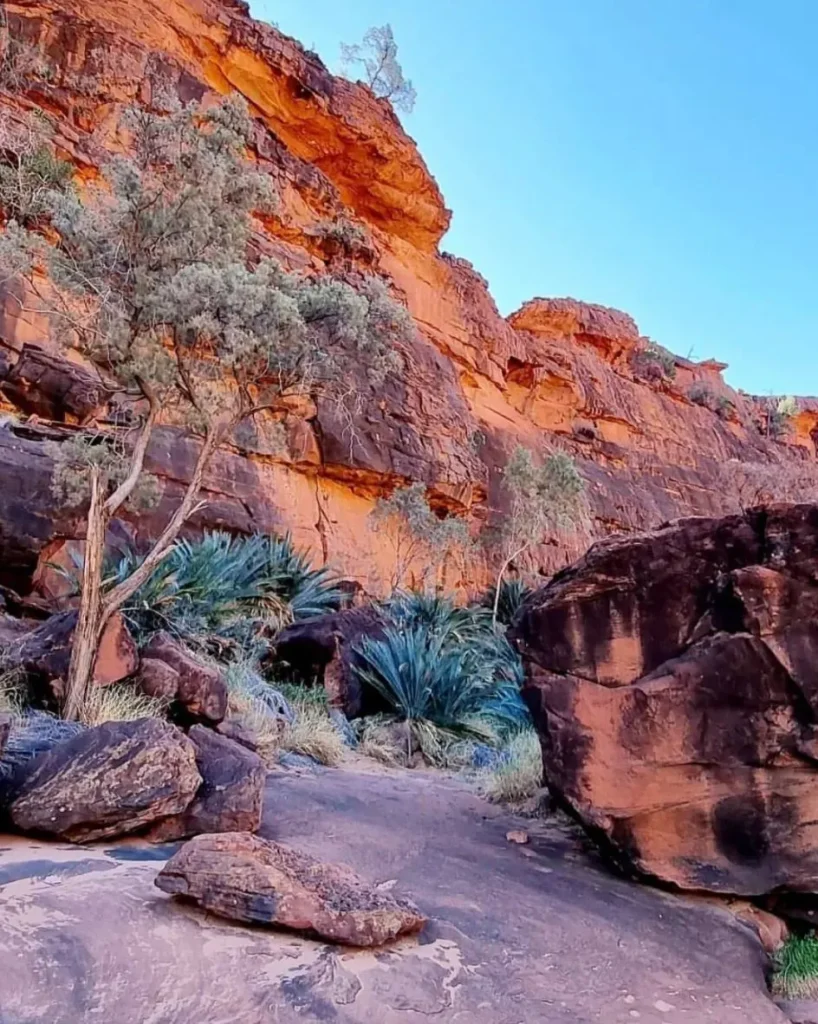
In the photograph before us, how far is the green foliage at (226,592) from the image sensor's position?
9.50m

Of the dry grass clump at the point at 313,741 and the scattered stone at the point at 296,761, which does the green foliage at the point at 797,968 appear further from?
the dry grass clump at the point at 313,741

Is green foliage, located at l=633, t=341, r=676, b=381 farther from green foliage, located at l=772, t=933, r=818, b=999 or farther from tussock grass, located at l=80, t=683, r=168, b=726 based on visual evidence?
green foliage, located at l=772, t=933, r=818, b=999

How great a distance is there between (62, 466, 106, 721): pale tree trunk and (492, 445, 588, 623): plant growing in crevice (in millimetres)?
16690

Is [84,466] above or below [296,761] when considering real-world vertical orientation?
above

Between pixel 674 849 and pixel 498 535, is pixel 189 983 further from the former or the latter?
pixel 498 535

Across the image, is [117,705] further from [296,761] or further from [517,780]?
[517,780]

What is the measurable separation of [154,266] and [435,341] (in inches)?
749

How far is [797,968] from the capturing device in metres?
4.09

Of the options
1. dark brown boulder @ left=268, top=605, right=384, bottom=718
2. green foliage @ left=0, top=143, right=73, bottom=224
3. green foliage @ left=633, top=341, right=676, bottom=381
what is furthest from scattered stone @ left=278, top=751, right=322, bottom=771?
green foliage @ left=633, top=341, right=676, bottom=381

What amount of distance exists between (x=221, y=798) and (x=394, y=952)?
5.91 feet

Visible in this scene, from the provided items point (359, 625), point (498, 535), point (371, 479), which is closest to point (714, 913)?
point (359, 625)

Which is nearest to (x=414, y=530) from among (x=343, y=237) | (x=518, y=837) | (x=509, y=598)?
(x=509, y=598)

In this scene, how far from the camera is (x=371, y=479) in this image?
21.1 metres

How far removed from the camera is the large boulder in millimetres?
4590
